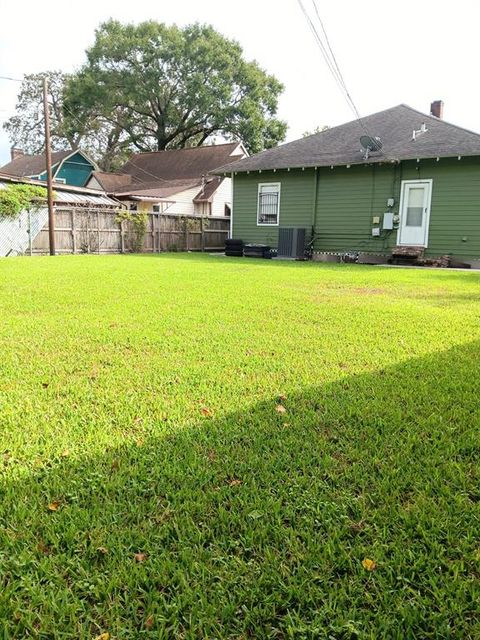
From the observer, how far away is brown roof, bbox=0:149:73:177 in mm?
30641

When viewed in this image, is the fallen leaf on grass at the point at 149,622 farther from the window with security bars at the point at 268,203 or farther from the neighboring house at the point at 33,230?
the neighboring house at the point at 33,230

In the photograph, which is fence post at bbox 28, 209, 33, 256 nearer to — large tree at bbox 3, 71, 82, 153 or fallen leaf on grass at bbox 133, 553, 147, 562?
fallen leaf on grass at bbox 133, 553, 147, 562

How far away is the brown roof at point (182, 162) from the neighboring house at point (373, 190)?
12535 mm

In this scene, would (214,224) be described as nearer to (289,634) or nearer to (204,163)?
(204,163)

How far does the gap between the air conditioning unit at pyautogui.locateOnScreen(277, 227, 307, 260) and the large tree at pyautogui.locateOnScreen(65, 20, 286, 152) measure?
861 inches

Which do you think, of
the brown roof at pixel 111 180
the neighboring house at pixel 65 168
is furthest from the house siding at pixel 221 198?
the neighboring house at pixel 65 168

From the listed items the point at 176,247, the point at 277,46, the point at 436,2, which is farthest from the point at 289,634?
the point at 176,247

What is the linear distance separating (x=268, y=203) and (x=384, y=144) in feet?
14.0

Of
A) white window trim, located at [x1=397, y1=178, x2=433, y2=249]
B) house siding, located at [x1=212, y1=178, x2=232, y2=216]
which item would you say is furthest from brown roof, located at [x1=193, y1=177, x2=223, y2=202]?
white window trim, located at [x1=397, y1=178, x2=433, y2=249]

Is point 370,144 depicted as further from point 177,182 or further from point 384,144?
point 177,182

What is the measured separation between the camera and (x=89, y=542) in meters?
1.57

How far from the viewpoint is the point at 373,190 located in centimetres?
1382

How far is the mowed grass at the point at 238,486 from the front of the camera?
1.31m

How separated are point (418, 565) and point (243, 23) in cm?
866
